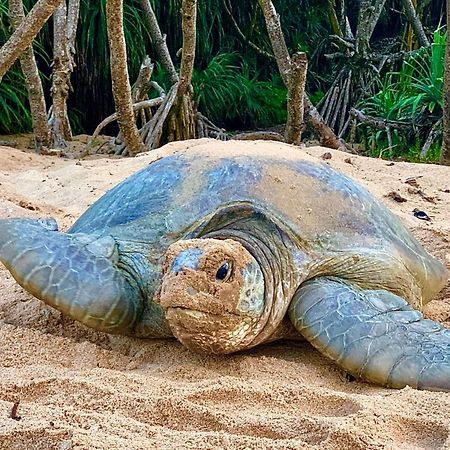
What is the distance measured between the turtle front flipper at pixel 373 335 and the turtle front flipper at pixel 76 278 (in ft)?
1.76

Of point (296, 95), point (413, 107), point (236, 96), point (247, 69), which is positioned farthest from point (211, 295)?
point (247, 69)

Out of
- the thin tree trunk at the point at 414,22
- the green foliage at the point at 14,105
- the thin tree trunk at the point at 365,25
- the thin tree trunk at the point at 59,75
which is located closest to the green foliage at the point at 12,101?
the green foliage at the point at 14,105

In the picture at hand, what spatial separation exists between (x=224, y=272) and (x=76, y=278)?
1.69ft

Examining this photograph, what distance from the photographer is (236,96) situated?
1008 centimetres

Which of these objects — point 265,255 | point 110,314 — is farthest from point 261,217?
point 110,314

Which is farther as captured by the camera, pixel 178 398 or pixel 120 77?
pixel 120 77

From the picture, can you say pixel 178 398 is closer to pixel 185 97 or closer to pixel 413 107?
pixel 185 97

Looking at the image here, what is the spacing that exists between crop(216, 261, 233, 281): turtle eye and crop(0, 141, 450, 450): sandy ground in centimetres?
27

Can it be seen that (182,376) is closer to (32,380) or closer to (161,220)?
(32,380)

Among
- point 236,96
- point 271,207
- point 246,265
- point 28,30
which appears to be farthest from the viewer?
point 236,96

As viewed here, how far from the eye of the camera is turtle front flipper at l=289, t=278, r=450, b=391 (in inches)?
78.0

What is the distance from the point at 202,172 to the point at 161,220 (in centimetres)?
25

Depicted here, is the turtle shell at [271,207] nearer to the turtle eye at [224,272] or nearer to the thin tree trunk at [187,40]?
the turtle eye at [224,272]

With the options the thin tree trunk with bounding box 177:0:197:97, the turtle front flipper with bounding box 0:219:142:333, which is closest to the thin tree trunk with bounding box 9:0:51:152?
the thin tree trunk with bounding box 177:0:197:97
